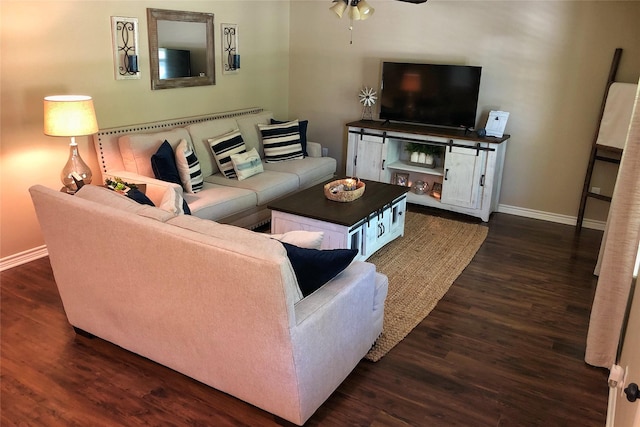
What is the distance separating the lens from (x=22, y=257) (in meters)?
4.05

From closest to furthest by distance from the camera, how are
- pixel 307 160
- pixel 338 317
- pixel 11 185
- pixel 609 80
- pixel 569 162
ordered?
pixel 338 317 → pixel 11 185 → pixel 609 80 → pixel 569 162 → pixel 307 160

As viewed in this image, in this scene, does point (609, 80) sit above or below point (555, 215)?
above

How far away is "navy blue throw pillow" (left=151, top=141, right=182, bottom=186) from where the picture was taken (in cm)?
414

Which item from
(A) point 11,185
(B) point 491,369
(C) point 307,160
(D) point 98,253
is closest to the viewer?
(D) point 98,253

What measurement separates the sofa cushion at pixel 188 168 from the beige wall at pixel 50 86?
0.70 metres

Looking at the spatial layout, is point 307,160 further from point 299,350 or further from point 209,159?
point 299,350

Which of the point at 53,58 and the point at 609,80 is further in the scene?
the point at 609,80

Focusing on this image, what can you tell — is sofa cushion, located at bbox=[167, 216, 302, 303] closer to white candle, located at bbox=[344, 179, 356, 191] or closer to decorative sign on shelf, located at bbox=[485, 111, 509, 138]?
white candle, located at bbox=[344, 179, 356, 191]

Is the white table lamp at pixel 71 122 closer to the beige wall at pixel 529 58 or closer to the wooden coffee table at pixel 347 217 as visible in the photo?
the wooden coffee table at pixel 347 217

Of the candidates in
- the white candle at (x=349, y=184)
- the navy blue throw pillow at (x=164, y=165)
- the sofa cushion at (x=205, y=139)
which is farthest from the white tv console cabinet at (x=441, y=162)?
the navy blue throw pillow at (x=164, y=165)

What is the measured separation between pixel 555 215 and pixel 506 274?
163cm

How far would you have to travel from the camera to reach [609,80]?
4.68 meters

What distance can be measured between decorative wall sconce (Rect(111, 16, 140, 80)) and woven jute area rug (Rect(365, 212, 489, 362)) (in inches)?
103

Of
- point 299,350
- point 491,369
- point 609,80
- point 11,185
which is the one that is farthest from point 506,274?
point 11,185
